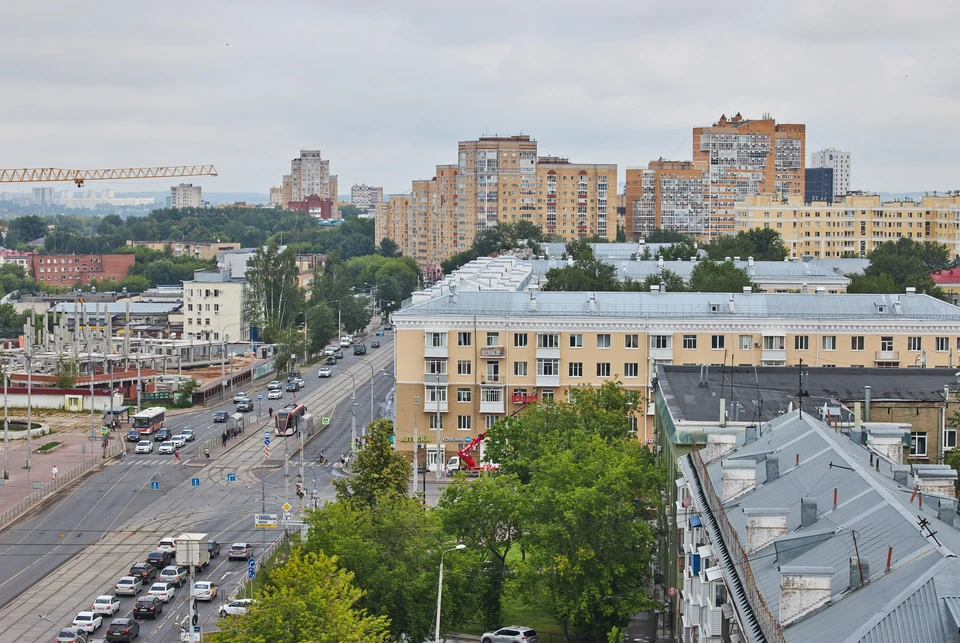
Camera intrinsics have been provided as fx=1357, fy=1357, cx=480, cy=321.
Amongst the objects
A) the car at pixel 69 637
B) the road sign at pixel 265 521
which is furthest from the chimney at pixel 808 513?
the road sign at pixel 265 521

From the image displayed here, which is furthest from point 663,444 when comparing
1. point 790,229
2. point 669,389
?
point 790,229

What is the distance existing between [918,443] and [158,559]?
28528mm

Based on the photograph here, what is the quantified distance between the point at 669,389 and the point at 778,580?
82.6 ft

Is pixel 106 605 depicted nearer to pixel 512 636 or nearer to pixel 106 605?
pixel 106 605

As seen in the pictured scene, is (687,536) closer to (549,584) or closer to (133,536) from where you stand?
(549,584)

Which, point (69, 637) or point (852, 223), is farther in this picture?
point (852, 223)

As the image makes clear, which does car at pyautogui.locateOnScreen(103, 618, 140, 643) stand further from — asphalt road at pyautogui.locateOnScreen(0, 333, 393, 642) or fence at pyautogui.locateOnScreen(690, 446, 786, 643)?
fence at pyautogui.locateOnScreen(690, 446, 786, 643)

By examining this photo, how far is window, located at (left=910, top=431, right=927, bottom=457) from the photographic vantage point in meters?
46.1

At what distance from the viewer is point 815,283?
10800 cm

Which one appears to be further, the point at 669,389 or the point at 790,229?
the point at 790,229

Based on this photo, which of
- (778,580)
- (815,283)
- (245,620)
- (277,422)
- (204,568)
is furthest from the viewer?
(815,283)

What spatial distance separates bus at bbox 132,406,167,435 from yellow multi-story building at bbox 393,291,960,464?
67.8ft

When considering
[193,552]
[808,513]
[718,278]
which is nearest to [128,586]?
[193,552]

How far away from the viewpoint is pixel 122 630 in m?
42.6
